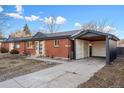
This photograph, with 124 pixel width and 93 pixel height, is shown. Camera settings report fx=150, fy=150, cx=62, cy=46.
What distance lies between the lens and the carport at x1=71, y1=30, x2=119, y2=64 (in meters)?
13.0

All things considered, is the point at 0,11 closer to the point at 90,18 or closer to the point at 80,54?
the point at 80,54

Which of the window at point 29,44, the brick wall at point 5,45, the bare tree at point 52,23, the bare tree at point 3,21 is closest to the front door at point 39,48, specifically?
the window at point 29,44

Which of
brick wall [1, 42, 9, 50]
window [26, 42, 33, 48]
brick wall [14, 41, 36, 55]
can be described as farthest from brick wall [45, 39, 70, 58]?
brick wall [1, 42, 9, 50]

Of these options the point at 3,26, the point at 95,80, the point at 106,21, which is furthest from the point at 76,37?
the point at 106,21

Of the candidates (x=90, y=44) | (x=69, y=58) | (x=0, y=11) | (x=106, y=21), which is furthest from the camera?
(x=106, y=21)

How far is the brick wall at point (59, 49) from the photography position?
1441 centimetres

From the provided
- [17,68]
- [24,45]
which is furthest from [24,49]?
[17,68]

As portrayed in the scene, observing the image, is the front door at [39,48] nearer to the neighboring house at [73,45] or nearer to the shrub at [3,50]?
the neighboring house at [73,45]

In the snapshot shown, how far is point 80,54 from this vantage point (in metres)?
15.7

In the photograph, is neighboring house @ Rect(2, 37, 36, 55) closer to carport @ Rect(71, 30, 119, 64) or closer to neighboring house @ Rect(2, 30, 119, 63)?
neighboring house @ Rect(2, 30, 119, 63)

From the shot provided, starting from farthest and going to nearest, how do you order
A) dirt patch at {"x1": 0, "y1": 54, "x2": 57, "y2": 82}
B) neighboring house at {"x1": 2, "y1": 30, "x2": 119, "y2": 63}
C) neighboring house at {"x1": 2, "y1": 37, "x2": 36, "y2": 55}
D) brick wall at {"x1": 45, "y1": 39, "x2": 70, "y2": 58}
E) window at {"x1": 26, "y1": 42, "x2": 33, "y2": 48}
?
1. window at {"x1": 26, "y1": 42, "x2": 33, "y2": 48}
2. neighboring house at {"x1": 2, "y1": 37, "x2": 36, "y2": 55}
3. brick wall at {"x1": 45, "y1": 39, "x2": 70, "y2": 58}
4. neighboring house at {"x1": 2, "y1": 30, "x2": 119, "y2": 63}
5. dirt patch at {"x1": 0, "y1": 54, "x2": 57, "y2": 82}

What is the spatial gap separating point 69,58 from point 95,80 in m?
7.45
